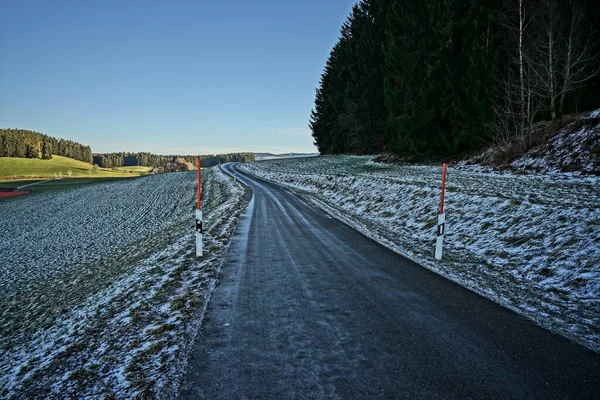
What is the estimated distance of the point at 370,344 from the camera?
362 centimetres

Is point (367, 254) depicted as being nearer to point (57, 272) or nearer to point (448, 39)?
point (57, 272)

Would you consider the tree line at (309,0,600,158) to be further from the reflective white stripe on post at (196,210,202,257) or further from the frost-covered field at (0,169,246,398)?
the reflective white stripe on post at (196,210,202,257)

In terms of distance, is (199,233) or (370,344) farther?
(199,233)

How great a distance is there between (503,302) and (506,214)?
5026mm

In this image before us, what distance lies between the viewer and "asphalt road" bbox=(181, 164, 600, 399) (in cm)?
288

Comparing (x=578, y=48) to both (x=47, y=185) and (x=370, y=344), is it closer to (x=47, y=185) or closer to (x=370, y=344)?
(x=370, y=344)

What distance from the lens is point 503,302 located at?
4871mm

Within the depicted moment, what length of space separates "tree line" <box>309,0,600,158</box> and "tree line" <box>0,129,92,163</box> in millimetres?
129079

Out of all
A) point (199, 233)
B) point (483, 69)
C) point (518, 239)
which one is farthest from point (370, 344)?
point (483, 69)

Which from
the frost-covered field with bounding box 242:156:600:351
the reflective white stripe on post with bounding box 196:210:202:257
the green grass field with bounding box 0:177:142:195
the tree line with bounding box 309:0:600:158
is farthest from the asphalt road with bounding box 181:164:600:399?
the green grass field with bounding box 0:177:142:195

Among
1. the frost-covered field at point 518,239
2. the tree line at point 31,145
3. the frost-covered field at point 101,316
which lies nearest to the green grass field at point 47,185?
the frost-covered field at point 101,316

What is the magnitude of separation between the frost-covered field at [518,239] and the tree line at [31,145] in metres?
137

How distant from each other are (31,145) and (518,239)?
148m

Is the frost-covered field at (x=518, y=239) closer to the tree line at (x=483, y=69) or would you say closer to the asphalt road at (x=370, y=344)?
the asphalt road at (x=370, y=344)
